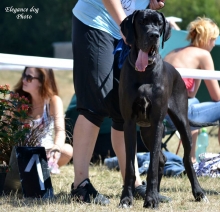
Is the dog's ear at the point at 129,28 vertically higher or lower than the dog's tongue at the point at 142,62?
higher

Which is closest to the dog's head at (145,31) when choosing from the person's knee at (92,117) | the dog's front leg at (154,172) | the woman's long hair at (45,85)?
the dog's front leg at (154,172)

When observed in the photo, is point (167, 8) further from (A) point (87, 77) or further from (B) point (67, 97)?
(A) point (87, 77)

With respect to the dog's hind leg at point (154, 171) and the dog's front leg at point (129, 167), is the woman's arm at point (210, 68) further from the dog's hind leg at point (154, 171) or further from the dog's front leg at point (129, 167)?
the dog's front leg at point (129, 167)

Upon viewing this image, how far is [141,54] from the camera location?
3.56 m

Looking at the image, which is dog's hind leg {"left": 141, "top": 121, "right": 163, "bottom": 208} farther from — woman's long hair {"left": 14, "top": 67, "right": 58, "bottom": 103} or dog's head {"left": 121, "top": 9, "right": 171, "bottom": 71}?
woman's long hair {"left": 14, "top": 67, "right": 58, "bottom": 103}

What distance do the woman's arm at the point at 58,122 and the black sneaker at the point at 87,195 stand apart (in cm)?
154

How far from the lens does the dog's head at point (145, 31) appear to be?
350cm

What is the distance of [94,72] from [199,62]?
2.48m

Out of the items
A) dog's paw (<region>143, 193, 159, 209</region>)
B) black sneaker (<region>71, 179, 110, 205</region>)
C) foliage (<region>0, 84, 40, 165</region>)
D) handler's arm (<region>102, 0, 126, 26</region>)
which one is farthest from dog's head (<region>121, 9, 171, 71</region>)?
foliage (<region>0, 84, 40, 165</region>)

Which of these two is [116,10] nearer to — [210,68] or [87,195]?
[87,195]

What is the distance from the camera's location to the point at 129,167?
3684 mm

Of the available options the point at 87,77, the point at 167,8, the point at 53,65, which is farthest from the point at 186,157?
the point at 167,8

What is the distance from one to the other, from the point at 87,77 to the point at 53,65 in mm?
1133

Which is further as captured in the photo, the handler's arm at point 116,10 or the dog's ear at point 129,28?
the handler's arm at point 116,10
